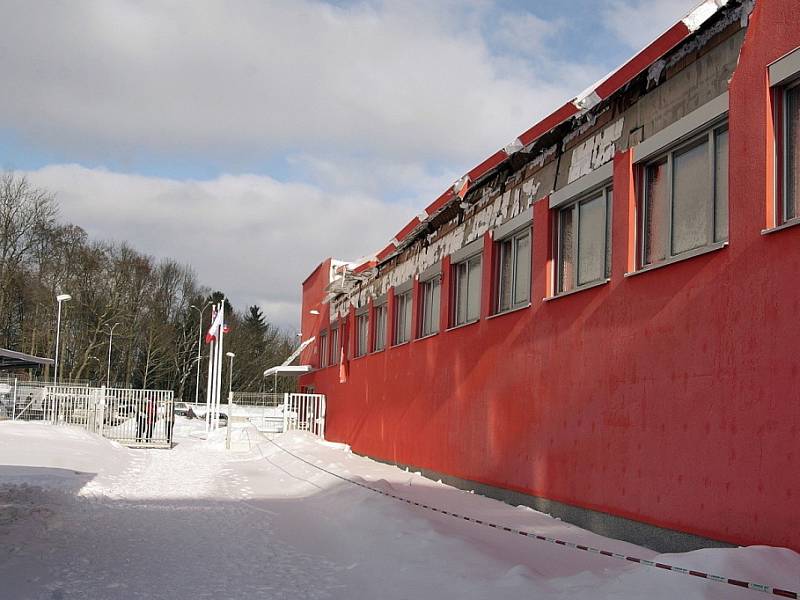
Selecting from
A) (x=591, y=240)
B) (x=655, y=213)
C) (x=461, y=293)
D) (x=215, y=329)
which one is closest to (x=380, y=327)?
(x=461, y=293)

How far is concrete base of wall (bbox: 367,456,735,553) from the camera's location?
786cm

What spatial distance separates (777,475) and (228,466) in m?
16.2

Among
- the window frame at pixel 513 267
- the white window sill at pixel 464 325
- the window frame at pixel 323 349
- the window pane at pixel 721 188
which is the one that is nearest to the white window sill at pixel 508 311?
the window frame at pixel 513 267

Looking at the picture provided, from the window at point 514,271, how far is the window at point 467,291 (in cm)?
109

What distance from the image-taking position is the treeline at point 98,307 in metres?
50.9

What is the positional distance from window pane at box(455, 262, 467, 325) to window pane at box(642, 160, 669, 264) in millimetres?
6837

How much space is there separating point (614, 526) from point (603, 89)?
17.0ft

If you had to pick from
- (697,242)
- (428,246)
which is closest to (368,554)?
(697,242)

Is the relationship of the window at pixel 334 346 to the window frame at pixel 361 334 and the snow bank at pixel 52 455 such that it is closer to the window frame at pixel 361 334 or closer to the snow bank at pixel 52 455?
the window frame at pixel 361 334

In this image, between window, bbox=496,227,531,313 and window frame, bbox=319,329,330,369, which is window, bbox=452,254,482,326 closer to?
window, bbox=496,227,531,313

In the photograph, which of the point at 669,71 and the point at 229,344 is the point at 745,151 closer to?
the point at 669,71

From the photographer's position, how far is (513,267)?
45.1ft

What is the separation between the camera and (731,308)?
7.60m

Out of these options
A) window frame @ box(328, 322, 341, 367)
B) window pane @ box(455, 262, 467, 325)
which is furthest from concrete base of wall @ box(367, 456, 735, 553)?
window frame @ box(328, 322, 341, 367)
